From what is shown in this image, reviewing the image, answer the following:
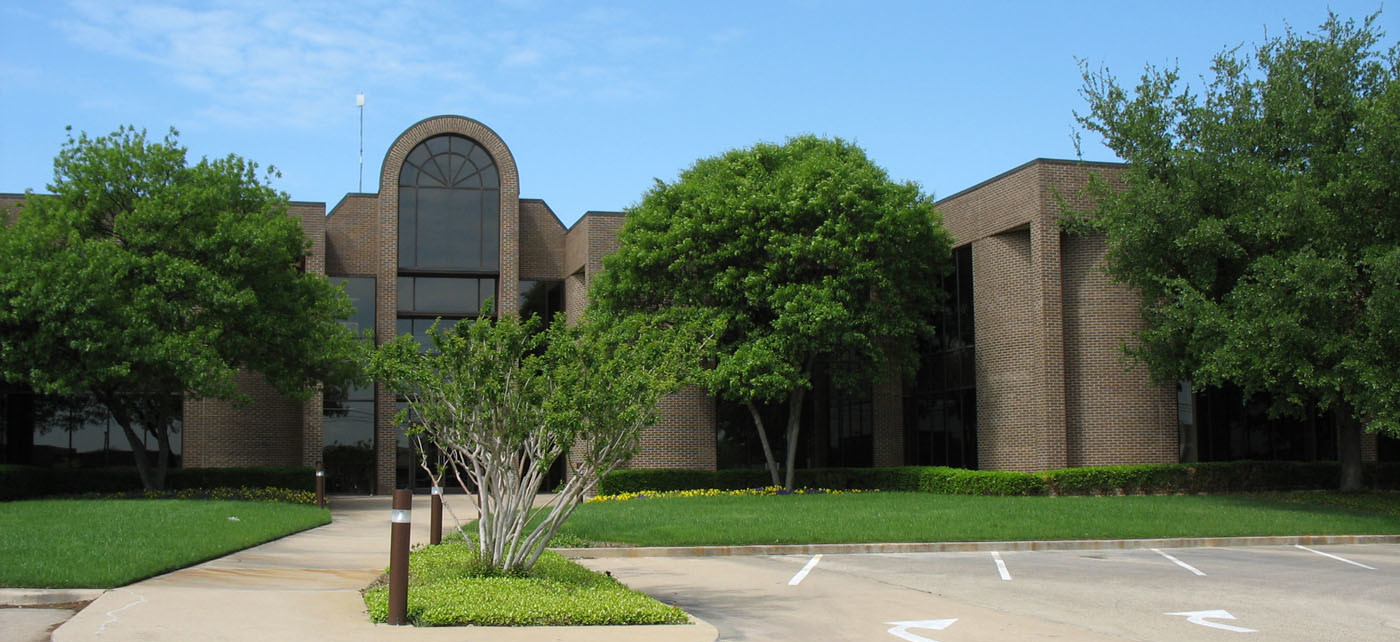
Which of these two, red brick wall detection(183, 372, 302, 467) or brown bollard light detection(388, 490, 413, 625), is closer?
brown bollard light detection(388, 490, 413, 625)

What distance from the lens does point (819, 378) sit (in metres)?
34.7

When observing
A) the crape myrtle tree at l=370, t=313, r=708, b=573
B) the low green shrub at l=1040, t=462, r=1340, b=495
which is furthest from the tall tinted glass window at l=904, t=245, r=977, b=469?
the crape myrtle tree at l=370, t=313, r=708, b=573

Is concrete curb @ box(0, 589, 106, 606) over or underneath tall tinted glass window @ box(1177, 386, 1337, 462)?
underneath

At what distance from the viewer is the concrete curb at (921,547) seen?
16891 millimetres

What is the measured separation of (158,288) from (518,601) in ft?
64.5

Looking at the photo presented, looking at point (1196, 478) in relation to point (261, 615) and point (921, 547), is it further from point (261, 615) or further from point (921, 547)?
point (261, 615)

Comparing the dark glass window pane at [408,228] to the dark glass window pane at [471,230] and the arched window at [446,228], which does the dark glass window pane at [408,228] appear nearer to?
the arched window at [446,228]

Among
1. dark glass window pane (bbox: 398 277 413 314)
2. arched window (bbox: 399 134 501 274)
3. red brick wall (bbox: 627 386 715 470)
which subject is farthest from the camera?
dark glass window pane (bbox: 398 277 413 314)

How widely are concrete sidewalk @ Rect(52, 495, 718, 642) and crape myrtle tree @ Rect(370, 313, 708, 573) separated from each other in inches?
61.5

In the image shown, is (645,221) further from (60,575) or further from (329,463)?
(60,575)

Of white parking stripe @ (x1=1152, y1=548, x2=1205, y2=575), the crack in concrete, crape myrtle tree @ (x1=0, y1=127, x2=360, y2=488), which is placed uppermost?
crape myrtle tree @ (x1=0, y1=127, x2=360, y2=488)

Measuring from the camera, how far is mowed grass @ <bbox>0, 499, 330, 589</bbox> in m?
11.2

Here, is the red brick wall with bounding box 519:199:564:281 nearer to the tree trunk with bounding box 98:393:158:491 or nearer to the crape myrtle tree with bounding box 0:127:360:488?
the crape myrtle tree with bounding box 0:127:360:488

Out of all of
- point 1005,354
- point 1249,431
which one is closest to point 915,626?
point 1005,354
